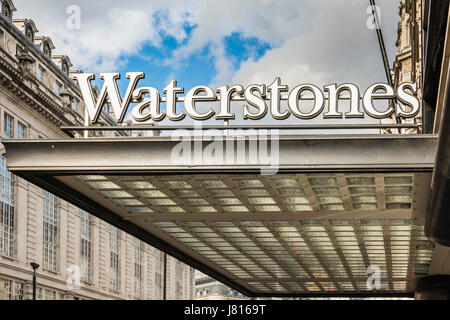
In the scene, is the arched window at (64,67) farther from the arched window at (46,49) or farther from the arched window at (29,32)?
the arched window at (29,32)

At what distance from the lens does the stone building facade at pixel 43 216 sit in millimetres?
57562

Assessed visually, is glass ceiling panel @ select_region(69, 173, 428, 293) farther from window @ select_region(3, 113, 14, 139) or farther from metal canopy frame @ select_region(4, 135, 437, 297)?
window @ select_region(3, 113, 14, 139)

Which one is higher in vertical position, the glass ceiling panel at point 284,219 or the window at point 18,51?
the window at point 18,51

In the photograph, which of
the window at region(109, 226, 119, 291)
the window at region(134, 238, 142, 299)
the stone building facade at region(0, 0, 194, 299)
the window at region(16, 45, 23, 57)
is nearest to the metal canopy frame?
the stone building facade at region(0, 0, 194, 299)

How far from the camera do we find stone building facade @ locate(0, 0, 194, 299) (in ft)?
189

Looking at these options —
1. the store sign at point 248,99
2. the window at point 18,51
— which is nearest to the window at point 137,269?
the window at point 18,51

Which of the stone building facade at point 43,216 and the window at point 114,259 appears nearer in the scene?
the stone building facade at point 43,216

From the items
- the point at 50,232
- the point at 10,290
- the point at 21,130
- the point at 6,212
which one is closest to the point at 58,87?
the point at 21,130

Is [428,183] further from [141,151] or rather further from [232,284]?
[232,284]

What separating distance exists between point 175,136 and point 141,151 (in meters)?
0.87

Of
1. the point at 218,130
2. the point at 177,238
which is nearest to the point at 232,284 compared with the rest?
the point at 177,238

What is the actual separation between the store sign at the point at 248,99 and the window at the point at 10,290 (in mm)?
40629

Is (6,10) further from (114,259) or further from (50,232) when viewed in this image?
(114,259)

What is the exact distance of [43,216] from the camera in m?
64.8
